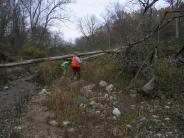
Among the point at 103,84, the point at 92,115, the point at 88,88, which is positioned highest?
the point at 103,84

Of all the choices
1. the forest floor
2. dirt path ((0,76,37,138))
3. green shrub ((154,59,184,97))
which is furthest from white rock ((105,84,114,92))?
dirt path ((0,76,37,138))

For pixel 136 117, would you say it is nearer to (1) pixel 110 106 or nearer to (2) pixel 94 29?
(1) pixel 110 106

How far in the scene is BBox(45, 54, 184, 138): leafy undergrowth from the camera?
6.62 meters

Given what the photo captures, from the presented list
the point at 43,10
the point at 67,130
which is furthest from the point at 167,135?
the point at 43,10

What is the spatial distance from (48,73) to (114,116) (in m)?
7.75

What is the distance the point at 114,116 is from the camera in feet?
24.9

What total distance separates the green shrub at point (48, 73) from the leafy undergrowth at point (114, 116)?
3.97 m

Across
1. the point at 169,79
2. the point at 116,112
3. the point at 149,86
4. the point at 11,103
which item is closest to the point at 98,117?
the point at 116,112

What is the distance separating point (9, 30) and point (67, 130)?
1931 centimetres

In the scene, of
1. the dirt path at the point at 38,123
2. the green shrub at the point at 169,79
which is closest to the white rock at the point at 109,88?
the green shrub at the point at 169,79

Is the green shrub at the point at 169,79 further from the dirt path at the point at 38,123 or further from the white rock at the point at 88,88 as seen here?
the dirt path at the point at 38,123

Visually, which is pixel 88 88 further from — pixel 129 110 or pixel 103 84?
pixel 129 110

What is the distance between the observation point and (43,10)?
35.0 meters

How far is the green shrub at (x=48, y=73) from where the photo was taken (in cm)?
1416
